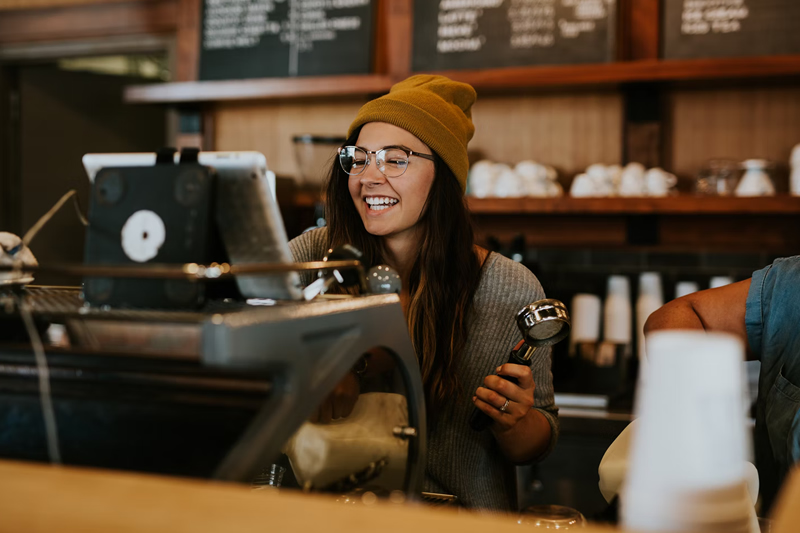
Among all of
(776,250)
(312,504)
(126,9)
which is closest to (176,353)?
(312,504)

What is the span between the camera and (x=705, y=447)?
1.80ft

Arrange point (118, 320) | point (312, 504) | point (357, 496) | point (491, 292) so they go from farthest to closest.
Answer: point (491, 292) → point (357, 496) → point (118, 320) → point (312, 504)

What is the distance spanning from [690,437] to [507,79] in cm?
231

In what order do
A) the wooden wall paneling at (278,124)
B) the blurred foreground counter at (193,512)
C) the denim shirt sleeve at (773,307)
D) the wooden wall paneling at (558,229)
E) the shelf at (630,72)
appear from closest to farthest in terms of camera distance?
the blurred foreground counter at (193,512) → the denim shirt sleeve at (773,307) → the shelf at (630,72) → the wooden wall paneling at (558,229) → the wooden wall paneling at (278,124)

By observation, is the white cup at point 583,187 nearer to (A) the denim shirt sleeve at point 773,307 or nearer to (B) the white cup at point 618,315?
(B) the white cup at point 618,315

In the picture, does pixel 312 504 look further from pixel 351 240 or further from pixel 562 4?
pixel 562 4

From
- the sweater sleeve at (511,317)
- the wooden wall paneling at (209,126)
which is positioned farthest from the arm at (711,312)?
the wooden wall paneling at (209,126)

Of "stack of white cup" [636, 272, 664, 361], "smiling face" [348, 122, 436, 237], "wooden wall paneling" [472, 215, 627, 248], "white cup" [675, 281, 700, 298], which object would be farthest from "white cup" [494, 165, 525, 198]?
"smiling face" [348, 122, 436, 237]

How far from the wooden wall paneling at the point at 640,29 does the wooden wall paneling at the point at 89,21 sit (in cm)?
188

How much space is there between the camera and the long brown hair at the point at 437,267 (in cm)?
150

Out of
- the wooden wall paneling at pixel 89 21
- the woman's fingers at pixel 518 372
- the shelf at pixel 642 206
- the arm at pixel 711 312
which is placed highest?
the wooden wall paneling at pixel 89 21

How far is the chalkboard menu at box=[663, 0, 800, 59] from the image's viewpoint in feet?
8.44

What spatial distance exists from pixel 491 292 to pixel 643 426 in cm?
104

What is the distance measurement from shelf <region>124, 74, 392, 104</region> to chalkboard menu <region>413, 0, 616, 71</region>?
221 mm
